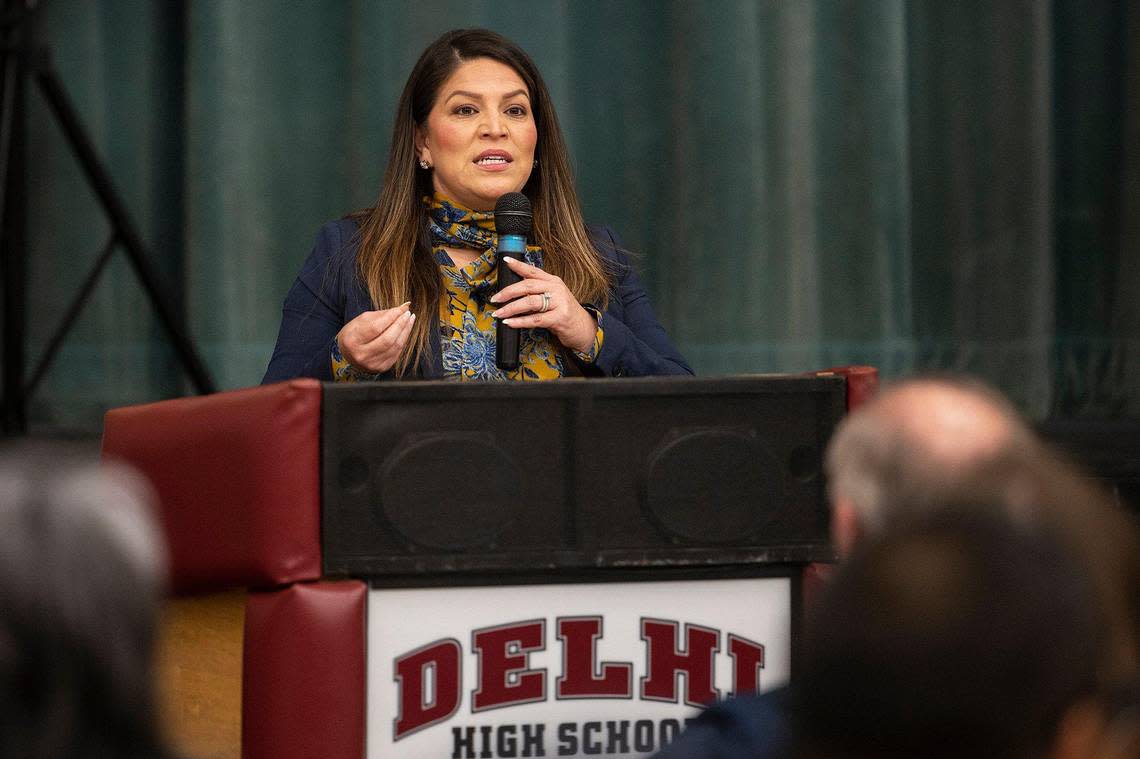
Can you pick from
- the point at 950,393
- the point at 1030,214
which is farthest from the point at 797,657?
the point at 1030,214

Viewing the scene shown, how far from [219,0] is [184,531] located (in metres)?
1.72

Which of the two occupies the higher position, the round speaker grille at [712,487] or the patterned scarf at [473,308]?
the patterned scarf at [473,308]

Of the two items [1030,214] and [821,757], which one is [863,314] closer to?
[1030,214]

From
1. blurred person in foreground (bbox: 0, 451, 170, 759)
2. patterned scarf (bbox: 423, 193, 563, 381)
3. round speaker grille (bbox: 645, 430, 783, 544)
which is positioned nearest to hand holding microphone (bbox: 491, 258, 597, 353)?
patterned scarf (bbox: 423, 193, 563, 381)

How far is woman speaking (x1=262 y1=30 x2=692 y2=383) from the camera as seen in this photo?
7.07ft

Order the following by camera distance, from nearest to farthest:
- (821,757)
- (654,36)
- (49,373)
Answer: (821,757), (49,373), (654,36)

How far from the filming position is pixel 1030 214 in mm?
3232

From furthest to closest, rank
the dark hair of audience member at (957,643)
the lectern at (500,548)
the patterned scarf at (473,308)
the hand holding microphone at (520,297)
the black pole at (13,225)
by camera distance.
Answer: the black pole at (13,225) → the patterned scarf at (473,308) → the hand holding microphone at (520,297) → the lectern at (500,548) → the dark hair of audience member at (957,643)

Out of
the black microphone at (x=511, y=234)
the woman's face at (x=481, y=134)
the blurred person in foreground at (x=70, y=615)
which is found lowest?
the blurred person in foreground at (x=70, y=615)

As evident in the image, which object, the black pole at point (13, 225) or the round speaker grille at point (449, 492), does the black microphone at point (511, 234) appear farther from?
the black pole at point (13, 225)

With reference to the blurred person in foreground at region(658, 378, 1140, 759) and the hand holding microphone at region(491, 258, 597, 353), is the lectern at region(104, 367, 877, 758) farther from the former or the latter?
the blurred person in foreground at region(658, 378, 1140, 759)

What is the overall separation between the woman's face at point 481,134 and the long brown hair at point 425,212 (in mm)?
27

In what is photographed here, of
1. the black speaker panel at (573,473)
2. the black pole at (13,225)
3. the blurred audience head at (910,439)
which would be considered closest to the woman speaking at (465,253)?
the black speaker panel at (573,473)

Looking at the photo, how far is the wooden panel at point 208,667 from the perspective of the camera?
1755mm
